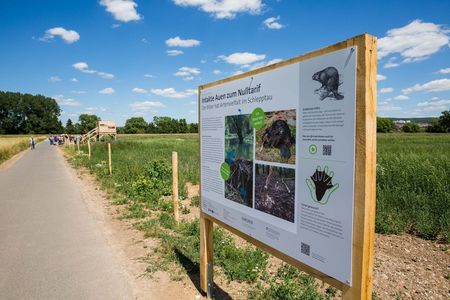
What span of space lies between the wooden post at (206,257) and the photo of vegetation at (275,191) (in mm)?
1282

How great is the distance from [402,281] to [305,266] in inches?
101

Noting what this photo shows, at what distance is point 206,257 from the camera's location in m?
3.80

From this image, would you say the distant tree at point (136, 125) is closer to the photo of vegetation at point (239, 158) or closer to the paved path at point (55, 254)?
the paved path at point (55, 254)

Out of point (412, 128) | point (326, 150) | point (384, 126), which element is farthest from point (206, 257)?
point (384, 126)

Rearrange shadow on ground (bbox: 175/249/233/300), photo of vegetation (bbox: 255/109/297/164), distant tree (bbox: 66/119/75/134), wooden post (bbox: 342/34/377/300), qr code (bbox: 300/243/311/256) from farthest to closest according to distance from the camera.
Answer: distant tree (bbox: 66/119/75/134) < shadow on ground (bbox: 175/249/233/300) < photo of vegetation (bbox: 255/109/297/164) < qr code (bbox: 300/243/311/256) < wooden post (bbox: 342/34/377/300)

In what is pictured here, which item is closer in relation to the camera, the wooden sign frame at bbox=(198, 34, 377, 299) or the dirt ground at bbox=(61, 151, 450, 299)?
the wooden sign frame at bbox=(198, 34, 377, 299)

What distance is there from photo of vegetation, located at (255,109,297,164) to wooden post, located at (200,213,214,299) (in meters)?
1.53

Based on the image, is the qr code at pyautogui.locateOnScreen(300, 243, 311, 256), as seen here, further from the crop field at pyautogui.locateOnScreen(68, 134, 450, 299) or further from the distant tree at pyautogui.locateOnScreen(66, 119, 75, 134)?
the distant tree at pyautogui.locateOnScreen(66, 119, 75, 134)

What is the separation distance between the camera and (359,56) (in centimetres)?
179

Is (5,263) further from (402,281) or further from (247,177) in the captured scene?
(402,281)

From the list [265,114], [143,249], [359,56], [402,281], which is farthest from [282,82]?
[143,249]

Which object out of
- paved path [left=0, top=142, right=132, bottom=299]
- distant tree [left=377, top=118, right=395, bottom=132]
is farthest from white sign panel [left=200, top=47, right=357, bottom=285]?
distant tree [left=377, top=118, right=395, bottom=132]

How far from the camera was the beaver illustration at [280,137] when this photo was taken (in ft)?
7.64

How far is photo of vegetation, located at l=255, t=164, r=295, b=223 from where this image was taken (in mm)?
2328
